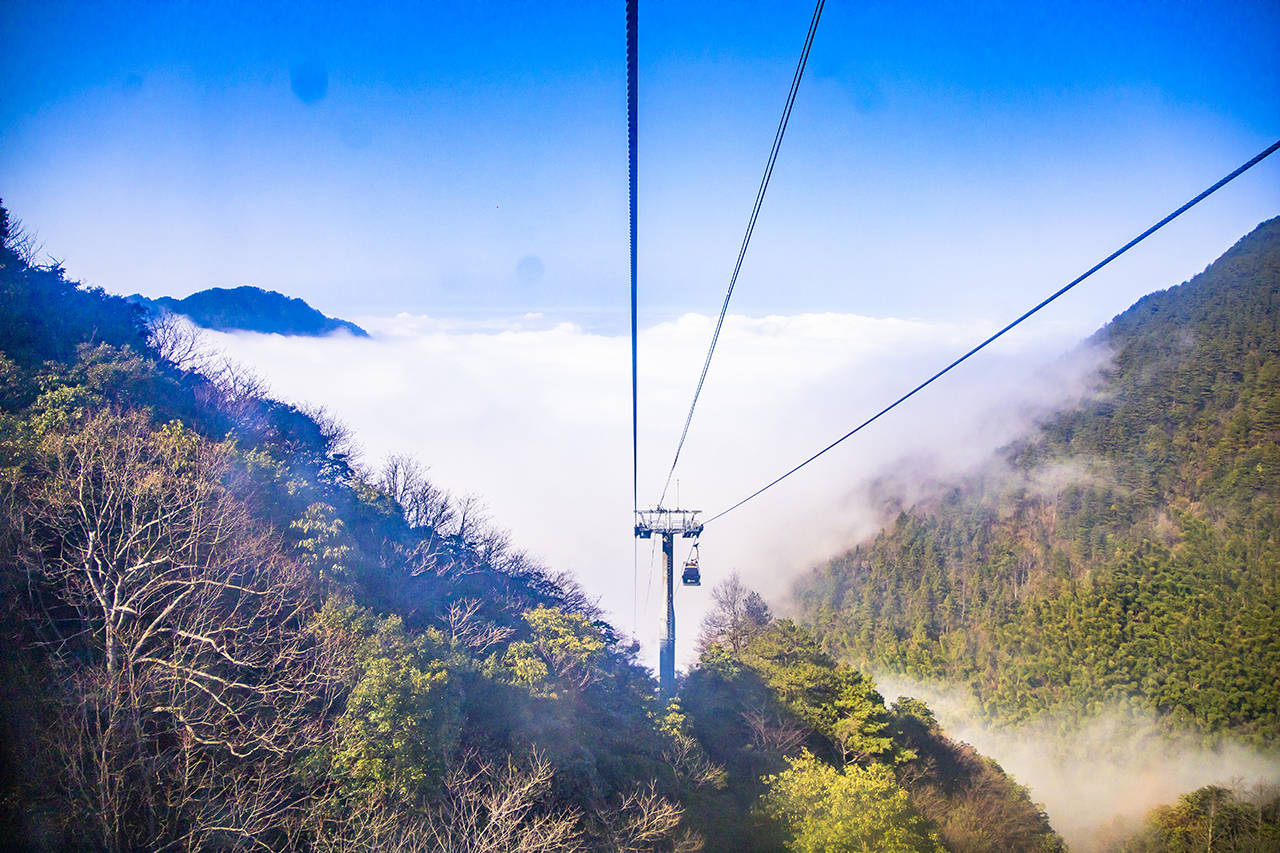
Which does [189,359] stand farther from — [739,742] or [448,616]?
[739,742]

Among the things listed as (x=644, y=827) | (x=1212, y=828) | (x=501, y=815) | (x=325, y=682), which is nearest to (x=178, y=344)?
(x=325, y=682)

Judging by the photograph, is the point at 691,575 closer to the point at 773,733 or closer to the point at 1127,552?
the point at 773,733

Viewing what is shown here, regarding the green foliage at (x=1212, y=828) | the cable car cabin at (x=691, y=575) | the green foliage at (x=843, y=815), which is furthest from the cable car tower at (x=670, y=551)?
the green foliage at (x=1212, y=828)

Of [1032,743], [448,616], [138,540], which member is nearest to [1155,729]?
[1032,743]

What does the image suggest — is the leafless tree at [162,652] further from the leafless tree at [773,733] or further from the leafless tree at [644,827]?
the leafless tree at [773,733]

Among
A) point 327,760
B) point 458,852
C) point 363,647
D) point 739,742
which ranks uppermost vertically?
point 363,647
